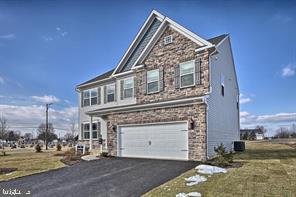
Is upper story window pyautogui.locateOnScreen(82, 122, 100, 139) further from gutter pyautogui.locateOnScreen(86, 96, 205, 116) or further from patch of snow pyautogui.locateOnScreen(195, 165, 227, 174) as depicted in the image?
patch of snow pyautogui.locateOnScreen(195, 165, 227, 174)

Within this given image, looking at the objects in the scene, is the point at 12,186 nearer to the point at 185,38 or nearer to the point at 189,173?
the point at 189,173

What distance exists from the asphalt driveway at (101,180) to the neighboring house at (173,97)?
6.44 ft

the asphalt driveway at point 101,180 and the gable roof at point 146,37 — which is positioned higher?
the gable roof at point 146,37

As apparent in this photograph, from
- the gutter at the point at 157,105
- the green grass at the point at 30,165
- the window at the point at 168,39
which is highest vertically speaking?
the window at the point at 168,39

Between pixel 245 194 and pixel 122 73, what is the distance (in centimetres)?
1474

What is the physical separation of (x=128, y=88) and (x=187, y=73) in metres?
6.05

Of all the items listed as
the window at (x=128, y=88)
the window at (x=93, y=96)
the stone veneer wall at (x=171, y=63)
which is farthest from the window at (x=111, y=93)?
the stone veneer wall at (x=171, y=63)

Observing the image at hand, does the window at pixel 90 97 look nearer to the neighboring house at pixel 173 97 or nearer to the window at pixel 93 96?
the window at pixel 93 96

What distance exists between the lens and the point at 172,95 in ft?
52.8

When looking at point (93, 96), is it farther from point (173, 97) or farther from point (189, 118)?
point (189, 118)

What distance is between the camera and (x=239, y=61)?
22.9 m

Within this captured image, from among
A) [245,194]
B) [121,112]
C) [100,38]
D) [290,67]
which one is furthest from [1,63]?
[290,67]

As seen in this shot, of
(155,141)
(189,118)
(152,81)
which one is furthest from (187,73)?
(155,141)

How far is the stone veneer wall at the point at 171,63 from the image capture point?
48.7ft
